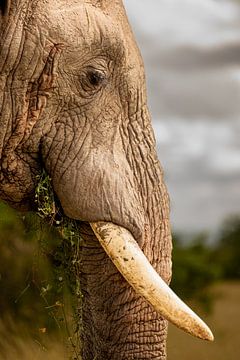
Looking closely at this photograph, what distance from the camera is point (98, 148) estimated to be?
17.9 feet

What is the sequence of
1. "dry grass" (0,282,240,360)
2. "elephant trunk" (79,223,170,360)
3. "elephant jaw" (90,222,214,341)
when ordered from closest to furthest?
"elephant jaw" (90,222,214,341) → "elephant trunk" (79,223,170,360) → "dry grass" (0,282,240,360)

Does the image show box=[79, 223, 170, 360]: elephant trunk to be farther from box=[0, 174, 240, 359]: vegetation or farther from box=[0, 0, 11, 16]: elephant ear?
box=[0, 0, 11, 16]: elephant ear

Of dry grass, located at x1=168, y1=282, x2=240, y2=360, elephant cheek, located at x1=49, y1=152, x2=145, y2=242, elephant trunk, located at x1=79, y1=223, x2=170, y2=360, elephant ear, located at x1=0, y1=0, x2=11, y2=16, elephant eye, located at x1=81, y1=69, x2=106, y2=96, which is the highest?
dry grass, located at x1=168, y1=282, x2=240, y2=360

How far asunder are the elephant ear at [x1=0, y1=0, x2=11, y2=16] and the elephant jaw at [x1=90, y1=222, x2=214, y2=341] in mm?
1006

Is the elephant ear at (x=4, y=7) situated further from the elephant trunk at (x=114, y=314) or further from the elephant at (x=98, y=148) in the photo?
the elephant trunk at (x=114, y=314)

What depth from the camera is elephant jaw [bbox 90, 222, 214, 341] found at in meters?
5.28

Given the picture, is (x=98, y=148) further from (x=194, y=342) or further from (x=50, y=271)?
(x=194, y=342)

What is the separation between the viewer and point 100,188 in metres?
5.41

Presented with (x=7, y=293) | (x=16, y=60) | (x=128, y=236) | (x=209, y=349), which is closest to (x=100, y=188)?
(x=128, y=236)

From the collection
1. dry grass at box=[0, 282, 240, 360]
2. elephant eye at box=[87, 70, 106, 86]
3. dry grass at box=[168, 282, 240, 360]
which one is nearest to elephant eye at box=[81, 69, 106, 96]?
elephant eye at box=[87, 70, 106, 86]

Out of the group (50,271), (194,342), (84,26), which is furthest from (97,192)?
(194,342)

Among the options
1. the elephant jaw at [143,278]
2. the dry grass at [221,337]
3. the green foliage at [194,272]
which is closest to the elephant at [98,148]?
the elephant jaw at [143,278]

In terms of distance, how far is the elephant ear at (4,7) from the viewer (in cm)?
541

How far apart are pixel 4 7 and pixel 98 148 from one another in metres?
0.74
